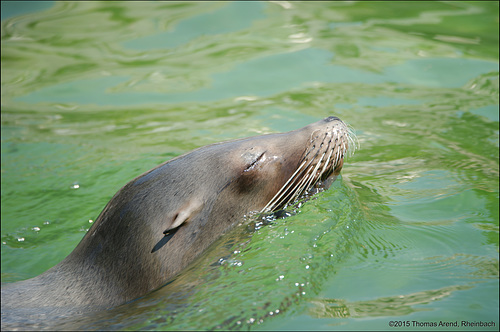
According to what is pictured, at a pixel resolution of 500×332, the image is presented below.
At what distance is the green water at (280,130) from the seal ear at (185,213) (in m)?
0.31

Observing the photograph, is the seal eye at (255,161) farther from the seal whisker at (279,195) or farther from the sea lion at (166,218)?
the seal whisker at (279,195)

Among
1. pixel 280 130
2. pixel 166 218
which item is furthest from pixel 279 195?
pixel 280 130

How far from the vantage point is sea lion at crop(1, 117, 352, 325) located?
3.67 metres

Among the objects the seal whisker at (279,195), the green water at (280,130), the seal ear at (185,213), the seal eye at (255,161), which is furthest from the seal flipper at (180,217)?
the seal whisker at (279,195)

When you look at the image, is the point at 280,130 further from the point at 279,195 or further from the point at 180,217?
the point at 180,217

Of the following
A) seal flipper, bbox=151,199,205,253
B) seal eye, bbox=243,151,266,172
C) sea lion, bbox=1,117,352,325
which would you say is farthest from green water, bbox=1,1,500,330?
seal eye, bbox=243,151,266,172

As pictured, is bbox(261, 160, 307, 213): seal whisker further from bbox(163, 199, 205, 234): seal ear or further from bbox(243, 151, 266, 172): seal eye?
bbox(163, 199, 205, 234): seal ear

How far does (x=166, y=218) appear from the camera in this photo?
3.82 meters

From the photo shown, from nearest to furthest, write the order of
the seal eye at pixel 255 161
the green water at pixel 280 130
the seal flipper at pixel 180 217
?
the green water at pixel 280 130
the seal flipper at pixel 180 217
the seal eye at pixel 255 161

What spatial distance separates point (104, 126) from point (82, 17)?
3863 millimetres

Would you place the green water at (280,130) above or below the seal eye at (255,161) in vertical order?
below

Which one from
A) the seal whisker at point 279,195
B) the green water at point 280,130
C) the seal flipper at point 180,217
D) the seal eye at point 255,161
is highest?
the seal eye at point 255,161

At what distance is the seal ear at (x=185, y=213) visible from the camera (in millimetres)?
3768

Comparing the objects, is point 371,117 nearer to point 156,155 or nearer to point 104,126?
point 156,155
